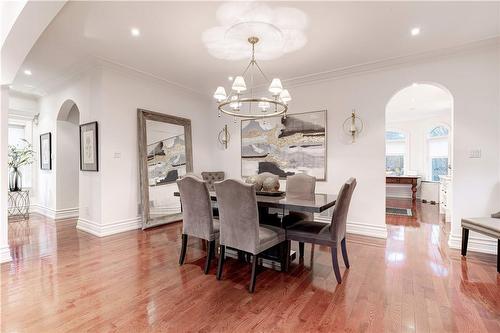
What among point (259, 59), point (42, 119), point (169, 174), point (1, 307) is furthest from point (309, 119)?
point (42, 119)

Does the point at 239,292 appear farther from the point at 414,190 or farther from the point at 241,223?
the point at 414,190

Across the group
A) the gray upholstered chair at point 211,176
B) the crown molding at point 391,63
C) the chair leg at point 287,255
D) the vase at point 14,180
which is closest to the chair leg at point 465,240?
the chair leg at point 287,255

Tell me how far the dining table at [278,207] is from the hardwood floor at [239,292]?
0.21 metres

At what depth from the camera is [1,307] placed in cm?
194

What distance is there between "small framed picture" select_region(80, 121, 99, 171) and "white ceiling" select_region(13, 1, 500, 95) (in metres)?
1.01

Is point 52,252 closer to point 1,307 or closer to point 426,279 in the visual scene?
point 1,307

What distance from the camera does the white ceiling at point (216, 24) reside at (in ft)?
8.21

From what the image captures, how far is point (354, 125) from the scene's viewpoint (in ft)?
13.3

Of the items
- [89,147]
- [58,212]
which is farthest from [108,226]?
[58,212]

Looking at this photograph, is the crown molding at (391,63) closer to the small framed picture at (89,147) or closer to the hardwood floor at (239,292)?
the hardwood floor at (239,292)

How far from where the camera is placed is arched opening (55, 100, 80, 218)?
510 centimetres

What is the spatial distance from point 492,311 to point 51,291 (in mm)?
3657

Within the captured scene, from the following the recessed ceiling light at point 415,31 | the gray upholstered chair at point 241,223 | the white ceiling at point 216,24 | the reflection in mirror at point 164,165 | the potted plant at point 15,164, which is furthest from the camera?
the potted plant at point 15,164

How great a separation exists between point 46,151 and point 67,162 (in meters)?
0.58
